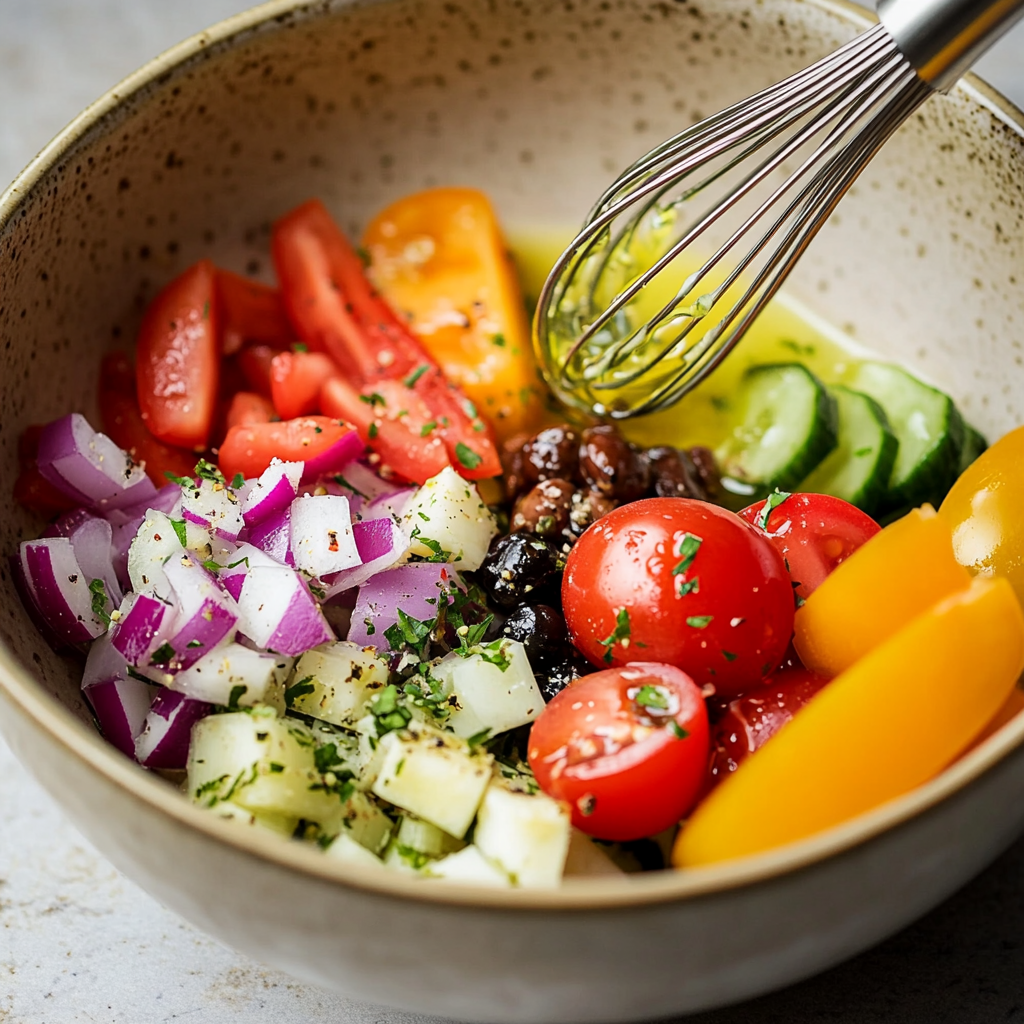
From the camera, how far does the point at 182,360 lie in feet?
4.66

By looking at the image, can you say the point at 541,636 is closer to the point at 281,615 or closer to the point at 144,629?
the point at 281,615

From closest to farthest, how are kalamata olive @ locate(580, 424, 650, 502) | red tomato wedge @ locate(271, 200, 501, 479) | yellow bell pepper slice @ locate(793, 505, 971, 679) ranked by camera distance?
yellow bell pepper slice @ locate(793, 505, 971, 679) → kalamata olive @ locate(580, 424, 650, 502) → red tomato wedge @ locate(271, 200, 501, 479)

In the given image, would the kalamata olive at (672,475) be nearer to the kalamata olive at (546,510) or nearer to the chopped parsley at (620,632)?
the kalamata olive at (546,510)

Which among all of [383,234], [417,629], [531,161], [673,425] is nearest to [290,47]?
[383,234]

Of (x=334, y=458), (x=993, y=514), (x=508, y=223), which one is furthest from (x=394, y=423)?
(x=993, y=514)

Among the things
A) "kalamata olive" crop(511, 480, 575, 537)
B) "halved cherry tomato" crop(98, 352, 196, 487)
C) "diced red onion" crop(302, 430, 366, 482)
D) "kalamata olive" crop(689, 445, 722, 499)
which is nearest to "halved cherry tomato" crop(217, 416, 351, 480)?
"diced red onion" crop(302, 430, 366, 482)

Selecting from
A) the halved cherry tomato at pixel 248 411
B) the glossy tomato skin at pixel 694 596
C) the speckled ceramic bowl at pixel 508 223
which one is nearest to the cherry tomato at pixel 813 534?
the glossy tomato skin at pixel 694 596

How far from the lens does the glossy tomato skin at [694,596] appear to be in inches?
40.4

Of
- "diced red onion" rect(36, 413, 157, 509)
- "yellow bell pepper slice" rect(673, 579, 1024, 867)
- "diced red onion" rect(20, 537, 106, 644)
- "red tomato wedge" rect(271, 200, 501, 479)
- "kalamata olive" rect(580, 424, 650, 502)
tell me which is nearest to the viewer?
"yellow bell pepper slice" rect(673, 579, 1024, 867)

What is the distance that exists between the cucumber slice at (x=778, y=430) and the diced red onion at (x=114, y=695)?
77cm

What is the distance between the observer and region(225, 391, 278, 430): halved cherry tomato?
1.41 meters

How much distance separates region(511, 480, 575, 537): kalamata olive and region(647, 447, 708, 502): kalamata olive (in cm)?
12

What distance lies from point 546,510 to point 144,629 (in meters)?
0.47

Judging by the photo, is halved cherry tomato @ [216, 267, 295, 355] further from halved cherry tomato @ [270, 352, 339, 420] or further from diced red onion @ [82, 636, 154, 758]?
diced red onion @ [82, 636, 154, 758]
